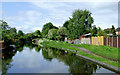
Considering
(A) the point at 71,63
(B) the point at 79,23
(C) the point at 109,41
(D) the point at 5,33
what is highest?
(B) the point at 79,23

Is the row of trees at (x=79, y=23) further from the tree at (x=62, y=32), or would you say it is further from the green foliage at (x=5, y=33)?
the green foliage at (x=5, y=33)

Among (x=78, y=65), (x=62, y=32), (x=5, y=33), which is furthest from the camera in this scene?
(x=62, y=32)

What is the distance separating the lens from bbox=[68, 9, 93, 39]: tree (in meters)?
48.2

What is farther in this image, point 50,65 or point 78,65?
point 50,65

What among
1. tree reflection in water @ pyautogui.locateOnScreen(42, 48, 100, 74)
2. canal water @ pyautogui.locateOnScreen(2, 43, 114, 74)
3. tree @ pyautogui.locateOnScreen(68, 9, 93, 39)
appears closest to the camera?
canal water @ pyautogui.locateOnScreen(2, 43, 114, 74)

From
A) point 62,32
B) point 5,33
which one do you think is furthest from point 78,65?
point 62,32

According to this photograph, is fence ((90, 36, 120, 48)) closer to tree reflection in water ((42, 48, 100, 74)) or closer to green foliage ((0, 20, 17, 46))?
Result: tree reflection in water ((42, 48, 100, 74))

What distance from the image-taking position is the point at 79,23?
48.9 metres

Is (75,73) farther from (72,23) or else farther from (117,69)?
(72,23)

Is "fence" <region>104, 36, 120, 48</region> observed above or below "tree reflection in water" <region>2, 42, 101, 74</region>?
above

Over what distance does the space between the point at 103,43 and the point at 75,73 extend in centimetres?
1996

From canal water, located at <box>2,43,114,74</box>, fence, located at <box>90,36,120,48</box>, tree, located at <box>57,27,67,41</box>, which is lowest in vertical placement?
canal water, located at <box>2,43,114,74</box>

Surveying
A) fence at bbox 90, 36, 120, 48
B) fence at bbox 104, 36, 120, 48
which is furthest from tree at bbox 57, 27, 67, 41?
fence at bbox 104, 36, 120, 48

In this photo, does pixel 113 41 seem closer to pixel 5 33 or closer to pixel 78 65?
pixel 78 65
